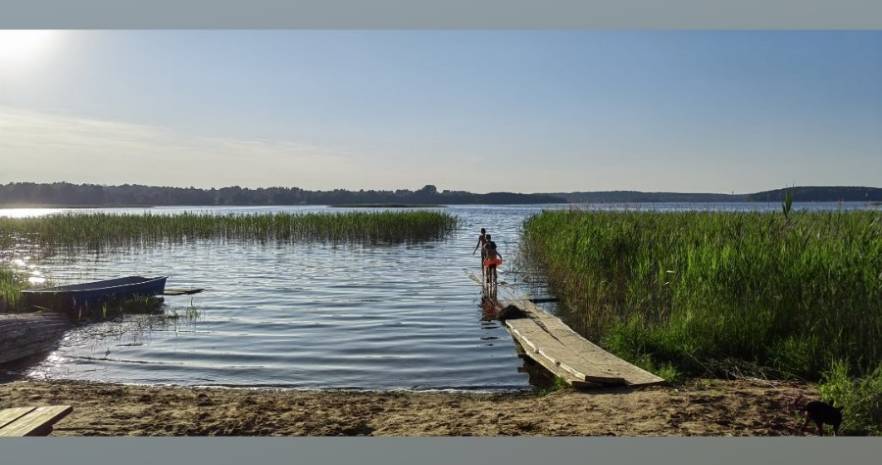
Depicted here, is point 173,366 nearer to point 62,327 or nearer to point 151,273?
point 62,327

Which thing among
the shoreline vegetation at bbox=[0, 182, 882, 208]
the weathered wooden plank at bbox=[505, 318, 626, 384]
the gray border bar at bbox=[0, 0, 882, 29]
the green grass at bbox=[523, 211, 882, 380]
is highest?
the gray border bar at bbox=[0, 0, 882, 29]

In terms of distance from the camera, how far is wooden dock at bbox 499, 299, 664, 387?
5746mm

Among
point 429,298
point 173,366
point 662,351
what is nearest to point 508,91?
point 662,351

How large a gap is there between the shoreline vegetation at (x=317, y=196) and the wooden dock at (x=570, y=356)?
160 cm

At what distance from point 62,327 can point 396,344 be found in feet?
15.1

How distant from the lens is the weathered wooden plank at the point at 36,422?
4.51 meters

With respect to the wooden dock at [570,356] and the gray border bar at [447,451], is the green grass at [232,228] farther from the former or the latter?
the gray border bar at [447,451]

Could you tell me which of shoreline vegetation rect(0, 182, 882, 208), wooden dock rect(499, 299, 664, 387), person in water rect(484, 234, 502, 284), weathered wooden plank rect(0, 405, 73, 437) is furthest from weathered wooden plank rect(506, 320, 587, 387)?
weathered wooden plank rect(0, 405, 73, 437)

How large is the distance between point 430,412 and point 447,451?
665mm

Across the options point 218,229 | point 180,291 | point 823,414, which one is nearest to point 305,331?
point 180,291

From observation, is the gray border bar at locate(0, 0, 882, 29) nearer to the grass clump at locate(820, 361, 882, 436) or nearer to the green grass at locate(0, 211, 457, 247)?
the grass clump at locate(820, 361, 882, 436)

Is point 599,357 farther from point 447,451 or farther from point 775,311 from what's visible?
point 447,451

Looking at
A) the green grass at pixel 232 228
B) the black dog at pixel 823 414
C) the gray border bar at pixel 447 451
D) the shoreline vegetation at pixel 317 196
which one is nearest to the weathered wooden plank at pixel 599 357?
the gray border bar at pixel 447 451

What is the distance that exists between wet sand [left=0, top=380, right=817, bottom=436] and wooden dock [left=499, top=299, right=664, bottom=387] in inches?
5.4
